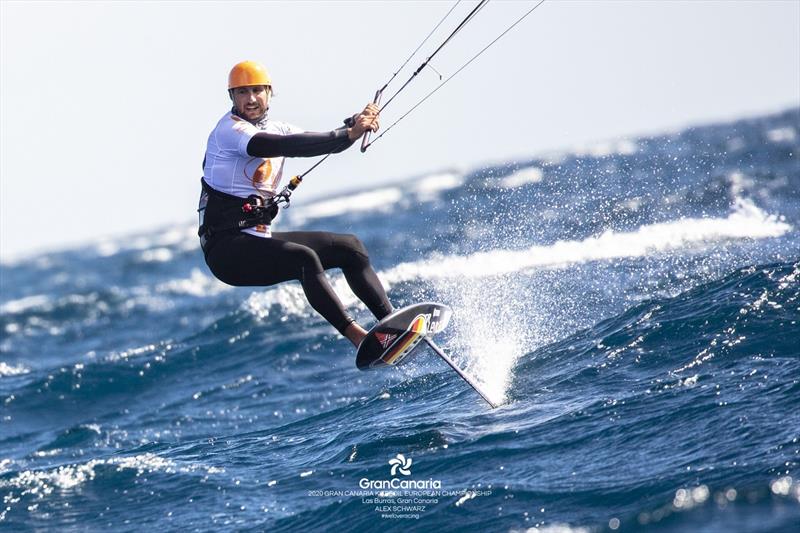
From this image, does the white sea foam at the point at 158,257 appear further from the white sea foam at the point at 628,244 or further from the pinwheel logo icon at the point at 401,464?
the pinwheel logo icon at the point at 401,464

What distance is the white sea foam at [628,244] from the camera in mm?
15133

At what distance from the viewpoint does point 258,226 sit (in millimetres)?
8031

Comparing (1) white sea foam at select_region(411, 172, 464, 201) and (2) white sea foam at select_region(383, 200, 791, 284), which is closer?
(2) white sea foam at select_region(383, 200, 791, 284)

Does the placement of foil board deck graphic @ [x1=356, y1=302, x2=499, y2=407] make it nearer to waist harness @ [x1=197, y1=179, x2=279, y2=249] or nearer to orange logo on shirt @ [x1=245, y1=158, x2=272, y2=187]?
waist harness @ [x1=197, y1=179, x2=279, y2=249]

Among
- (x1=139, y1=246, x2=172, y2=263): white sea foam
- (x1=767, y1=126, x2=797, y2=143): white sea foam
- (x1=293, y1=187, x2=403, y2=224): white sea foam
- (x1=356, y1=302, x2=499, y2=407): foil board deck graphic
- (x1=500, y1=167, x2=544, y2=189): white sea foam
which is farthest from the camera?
→ (x1=293, y1=187, x2=403, y2=224): white sea foam

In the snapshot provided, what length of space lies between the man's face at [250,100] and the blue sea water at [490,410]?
265 cm

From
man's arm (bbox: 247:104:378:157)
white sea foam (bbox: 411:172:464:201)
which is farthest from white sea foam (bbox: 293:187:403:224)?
man's arm (bbox: 247:104:378:157)

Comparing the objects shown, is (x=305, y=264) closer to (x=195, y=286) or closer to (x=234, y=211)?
(x=234, y=211)

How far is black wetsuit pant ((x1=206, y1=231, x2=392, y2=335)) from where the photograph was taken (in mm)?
7902

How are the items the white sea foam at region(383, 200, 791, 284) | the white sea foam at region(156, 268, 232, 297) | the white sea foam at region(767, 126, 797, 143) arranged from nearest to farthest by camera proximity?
the white sea foam at region(383, 200, 791, 284), the white sea foam at region(156, 268, 232, 297), the white sea foam at region(767, 126, 797, 143)

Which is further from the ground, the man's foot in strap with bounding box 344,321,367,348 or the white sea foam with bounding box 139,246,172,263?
the white sea foam with bounding box 139,246,172,263

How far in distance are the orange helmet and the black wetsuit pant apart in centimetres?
112

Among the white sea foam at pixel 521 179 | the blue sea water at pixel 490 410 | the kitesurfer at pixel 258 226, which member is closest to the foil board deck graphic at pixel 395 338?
the kitesurfer at pixel 258 226

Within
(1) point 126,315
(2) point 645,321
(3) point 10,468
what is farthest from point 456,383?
(1) point 126,315
